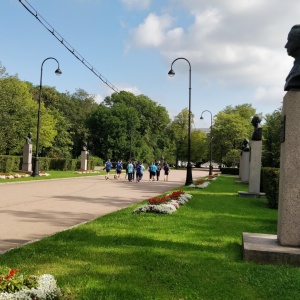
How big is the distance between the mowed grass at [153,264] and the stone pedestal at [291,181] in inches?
32.2

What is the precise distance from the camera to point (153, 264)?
18.7ft

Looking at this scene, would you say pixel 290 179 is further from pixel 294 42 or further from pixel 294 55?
pixel 294 42

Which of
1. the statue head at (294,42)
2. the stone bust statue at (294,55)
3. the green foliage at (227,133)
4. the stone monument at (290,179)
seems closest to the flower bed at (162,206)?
the stone monument at (290,179)

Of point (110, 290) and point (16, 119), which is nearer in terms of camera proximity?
point (110, 290)

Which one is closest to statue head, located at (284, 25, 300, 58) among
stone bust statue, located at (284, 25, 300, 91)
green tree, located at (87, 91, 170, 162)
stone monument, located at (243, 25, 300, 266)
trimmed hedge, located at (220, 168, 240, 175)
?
stone bust statue, located at (284, 25, 300, 91)

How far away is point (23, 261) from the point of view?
573cm

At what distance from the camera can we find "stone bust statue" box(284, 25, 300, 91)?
6.39 metres

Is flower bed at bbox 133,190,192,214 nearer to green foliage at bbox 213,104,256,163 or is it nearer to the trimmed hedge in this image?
the trimmed hedge

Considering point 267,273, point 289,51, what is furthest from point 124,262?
point 289,51

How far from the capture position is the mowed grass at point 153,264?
4.55 metres

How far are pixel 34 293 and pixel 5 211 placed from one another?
8974 millimetres

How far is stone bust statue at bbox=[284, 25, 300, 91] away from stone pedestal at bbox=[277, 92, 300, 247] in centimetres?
14

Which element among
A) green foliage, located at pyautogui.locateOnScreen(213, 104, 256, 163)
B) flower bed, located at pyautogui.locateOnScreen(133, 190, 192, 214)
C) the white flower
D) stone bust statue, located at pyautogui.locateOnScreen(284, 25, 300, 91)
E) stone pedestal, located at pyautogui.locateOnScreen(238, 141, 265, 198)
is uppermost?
green foliage, located at pyautogui.locateOnScreen(213, 104, 256, 163)

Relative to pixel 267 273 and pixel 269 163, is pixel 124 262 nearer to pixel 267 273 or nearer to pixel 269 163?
pixel 267 273
